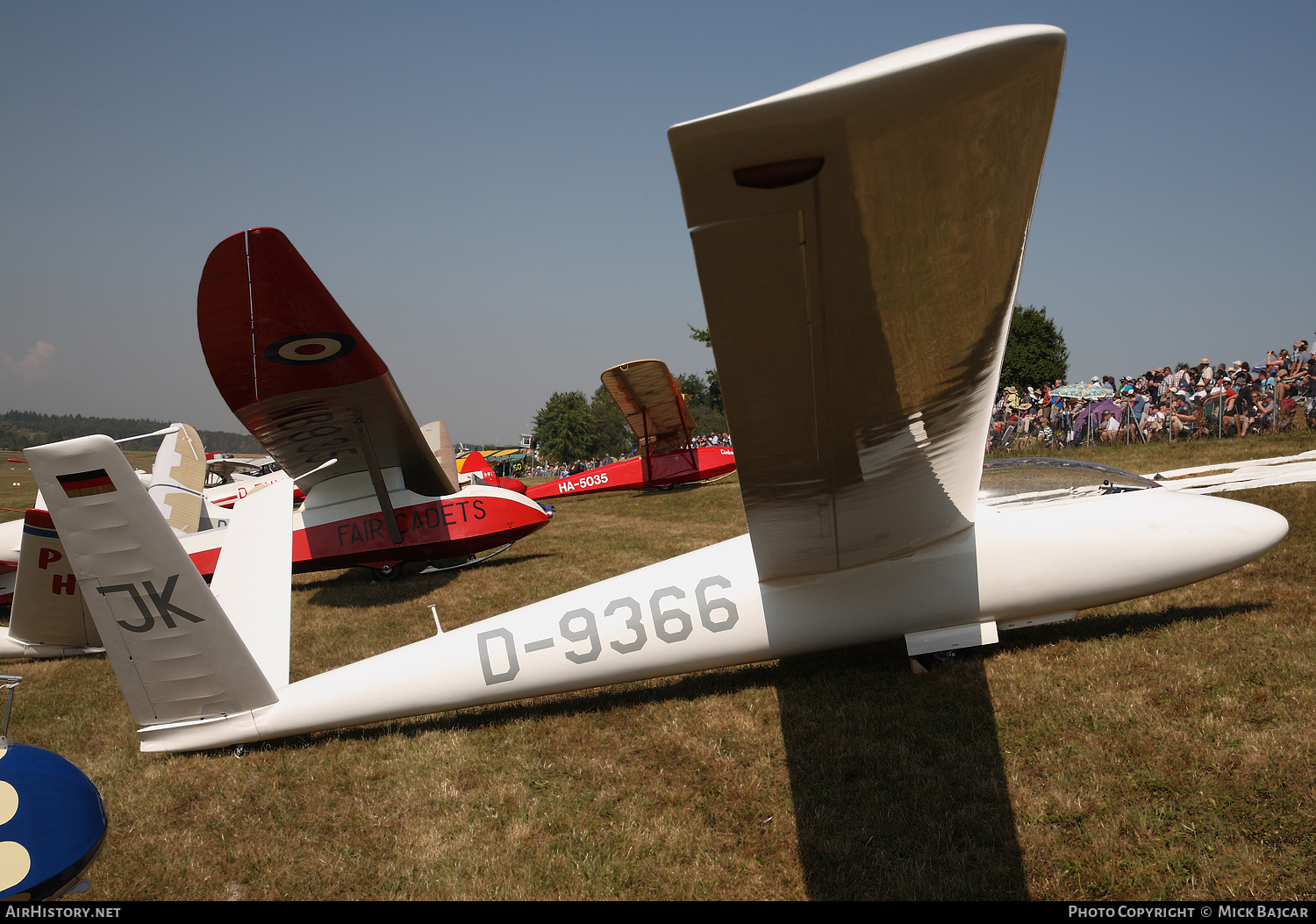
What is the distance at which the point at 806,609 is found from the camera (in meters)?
4.43

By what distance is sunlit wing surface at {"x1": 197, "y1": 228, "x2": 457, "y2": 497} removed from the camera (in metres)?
5.76

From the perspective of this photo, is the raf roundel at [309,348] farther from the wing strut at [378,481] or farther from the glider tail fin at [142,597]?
the glider tail fin at [142,597]

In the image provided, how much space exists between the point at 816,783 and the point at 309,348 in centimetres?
625

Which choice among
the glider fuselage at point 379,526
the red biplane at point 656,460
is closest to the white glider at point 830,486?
the glider fuselage at point 379,526

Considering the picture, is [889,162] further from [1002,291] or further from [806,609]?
[806,609]

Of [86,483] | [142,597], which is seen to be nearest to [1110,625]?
[142,597]

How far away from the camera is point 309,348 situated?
22.2 feet

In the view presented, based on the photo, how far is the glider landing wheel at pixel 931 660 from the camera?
459 cm

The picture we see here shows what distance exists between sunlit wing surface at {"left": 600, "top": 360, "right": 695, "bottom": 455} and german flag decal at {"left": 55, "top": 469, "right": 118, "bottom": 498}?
13.3m

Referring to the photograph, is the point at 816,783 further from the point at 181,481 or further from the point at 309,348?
the point at 181,481

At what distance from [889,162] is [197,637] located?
434 cm

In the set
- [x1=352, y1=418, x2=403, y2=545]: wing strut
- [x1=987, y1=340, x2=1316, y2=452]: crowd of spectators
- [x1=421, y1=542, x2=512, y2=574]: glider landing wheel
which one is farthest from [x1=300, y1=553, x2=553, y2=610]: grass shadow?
[x1=987, y1=340, x2=1316, y2=452]: crowd of spectators

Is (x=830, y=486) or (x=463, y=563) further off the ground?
(x=830, y=486)

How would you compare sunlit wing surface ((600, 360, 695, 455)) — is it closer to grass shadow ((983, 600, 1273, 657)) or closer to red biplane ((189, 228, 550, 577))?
red biplane ((189, 228, 550, 577))
